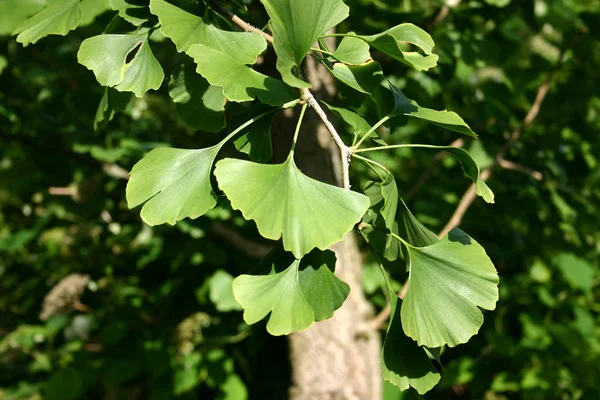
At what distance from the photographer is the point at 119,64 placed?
2.14ft

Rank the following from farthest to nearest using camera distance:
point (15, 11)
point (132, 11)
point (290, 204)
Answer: point (15, 11)
point (132, 11)
point (290, 204)

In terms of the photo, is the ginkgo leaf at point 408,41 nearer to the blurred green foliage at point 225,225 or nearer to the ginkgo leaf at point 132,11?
the ginkgo leaf at point 132,11

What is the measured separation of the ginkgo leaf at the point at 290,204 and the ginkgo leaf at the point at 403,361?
134mm

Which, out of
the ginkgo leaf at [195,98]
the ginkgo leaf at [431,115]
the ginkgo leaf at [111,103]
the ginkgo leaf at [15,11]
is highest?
the ginkgo leaf at [431,115]

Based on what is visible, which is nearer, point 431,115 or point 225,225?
point 431,115

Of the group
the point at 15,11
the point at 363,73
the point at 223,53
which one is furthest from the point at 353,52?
the point at 15,11

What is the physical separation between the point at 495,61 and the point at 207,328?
3.43 ft

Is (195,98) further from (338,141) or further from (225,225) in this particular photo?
(225,225)

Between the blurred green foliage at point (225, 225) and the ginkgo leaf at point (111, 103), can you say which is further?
the blurred green foliage at point (225, 225)

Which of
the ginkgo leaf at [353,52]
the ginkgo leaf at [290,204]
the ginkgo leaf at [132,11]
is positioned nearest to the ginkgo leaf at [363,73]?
the ginkgo leaf at [353,52]

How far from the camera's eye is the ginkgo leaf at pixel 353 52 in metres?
0.62

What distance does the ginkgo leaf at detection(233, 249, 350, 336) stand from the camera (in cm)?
57

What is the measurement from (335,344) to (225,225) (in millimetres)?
451

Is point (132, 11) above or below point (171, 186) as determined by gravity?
above
